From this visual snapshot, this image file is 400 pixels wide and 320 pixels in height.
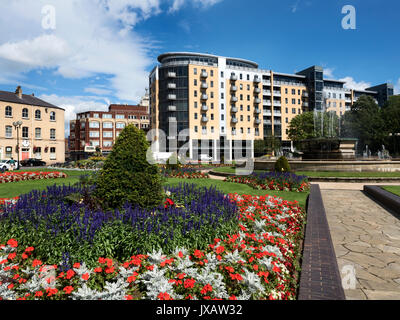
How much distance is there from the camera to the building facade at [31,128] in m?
44.5

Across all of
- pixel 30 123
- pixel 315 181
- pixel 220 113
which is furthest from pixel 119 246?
pixel 220 113

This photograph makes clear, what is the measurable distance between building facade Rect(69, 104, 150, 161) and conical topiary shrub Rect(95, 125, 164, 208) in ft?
255

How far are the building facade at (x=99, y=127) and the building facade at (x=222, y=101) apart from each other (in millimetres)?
22891

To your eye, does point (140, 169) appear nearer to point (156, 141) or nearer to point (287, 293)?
point (287, 293)

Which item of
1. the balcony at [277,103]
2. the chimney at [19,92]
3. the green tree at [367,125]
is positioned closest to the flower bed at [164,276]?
the chimney at [19,92]

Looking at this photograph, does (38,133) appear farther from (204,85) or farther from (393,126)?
(393,126)

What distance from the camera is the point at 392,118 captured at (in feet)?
186

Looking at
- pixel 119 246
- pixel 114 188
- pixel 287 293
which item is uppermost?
pixel 114 188

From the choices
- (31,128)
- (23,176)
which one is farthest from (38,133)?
(23,176)

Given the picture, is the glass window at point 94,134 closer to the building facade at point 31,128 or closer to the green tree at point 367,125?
the building facade at point 31,128

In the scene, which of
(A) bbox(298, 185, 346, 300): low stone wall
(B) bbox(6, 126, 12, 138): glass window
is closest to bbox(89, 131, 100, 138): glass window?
(B) bbox(6, 126, 12, 138): glass window

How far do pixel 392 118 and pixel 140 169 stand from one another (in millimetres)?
68806

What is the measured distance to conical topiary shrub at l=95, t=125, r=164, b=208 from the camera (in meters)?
5.48
